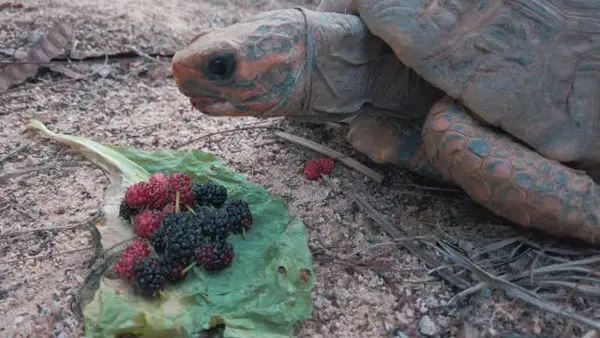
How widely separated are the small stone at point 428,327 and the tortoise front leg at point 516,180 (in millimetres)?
556

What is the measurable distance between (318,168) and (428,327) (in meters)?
1.03

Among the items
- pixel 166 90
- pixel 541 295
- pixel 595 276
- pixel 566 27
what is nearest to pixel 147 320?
pixel 541 295

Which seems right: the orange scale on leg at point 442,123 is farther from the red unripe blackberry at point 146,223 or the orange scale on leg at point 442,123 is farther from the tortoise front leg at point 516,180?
the red unripe blackberry at point 146,223

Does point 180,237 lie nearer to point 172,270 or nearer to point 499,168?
point 172,270

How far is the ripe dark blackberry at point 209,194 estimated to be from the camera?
2291 mm

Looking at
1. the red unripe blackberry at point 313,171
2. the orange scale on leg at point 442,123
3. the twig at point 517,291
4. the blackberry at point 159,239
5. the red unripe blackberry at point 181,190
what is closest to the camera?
the twig at point 517,291

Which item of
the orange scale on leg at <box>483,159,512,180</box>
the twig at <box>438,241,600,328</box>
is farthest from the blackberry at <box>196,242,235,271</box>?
the orange scale on leg at <box>483,159,512,180</box>

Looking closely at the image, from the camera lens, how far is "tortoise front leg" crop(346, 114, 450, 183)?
2.49m

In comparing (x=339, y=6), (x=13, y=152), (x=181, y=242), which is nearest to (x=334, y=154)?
(x=339, y=6)

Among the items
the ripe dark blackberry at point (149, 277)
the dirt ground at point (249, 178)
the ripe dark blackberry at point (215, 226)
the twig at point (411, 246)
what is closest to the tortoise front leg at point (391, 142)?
the dirt ground at point (249, 178)

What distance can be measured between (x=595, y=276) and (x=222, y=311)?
1407 mm

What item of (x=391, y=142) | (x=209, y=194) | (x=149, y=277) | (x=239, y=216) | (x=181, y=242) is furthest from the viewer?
(x=391, y=142)

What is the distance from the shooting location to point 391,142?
2566mm

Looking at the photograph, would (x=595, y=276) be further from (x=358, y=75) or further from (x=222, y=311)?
(x=222, y=311)
